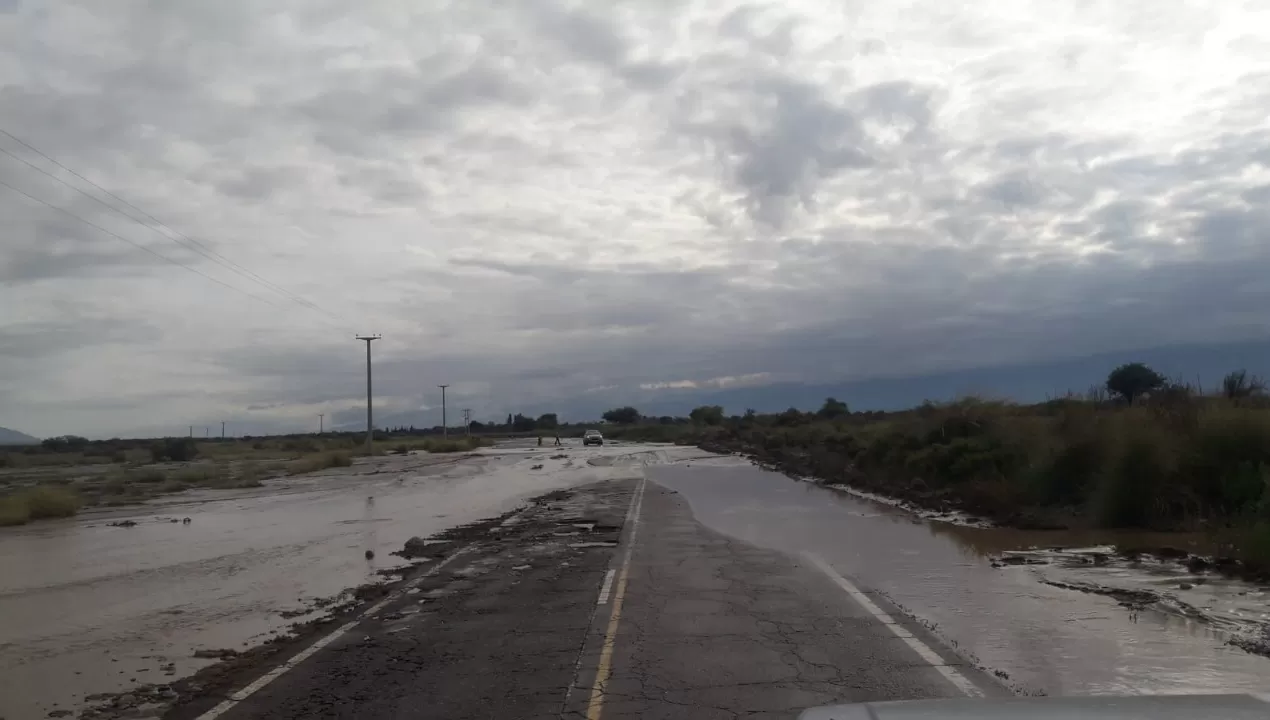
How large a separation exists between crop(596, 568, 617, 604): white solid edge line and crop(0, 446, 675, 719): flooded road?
4.10 metres

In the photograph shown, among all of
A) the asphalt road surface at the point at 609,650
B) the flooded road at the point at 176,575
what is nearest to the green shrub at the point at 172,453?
the flooded road at the point at 176,575

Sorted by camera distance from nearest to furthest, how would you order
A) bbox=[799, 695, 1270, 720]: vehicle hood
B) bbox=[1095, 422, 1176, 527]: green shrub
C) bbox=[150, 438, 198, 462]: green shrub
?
bbox=[799, 695, 1270, 720]: vehicle hood, bbox=[1095, 422, 1176, 527]: green shrub, bbox=[150, 438, 198, 462]: green shrub

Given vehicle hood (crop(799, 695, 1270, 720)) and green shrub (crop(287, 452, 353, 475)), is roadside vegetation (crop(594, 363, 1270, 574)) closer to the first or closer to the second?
vehicle hood (crop(799, 695, 1270, 720))

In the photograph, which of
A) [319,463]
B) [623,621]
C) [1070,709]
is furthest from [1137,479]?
[319,463]

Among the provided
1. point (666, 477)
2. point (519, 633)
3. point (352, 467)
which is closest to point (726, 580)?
point (519, 633)

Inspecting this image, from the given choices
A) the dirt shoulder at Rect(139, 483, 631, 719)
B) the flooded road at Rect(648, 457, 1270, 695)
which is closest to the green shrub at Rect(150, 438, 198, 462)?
the flooded road at Rect(648, 457, 1270, 695)

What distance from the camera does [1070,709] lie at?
3.47 m

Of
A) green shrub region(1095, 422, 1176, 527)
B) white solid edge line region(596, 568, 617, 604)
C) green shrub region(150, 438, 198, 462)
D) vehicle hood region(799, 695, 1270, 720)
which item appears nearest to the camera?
vehicle hood region(799, 695, 1270, 720)

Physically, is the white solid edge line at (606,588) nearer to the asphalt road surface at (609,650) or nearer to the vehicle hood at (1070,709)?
the asphalt road surface at (609,650)

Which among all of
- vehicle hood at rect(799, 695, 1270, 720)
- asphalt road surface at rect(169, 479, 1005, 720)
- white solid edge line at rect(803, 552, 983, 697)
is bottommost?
white solid edge line at rect(803, 552, 983, 697)

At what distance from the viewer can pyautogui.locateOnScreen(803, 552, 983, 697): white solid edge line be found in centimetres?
851

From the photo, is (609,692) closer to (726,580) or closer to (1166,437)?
(726,580)

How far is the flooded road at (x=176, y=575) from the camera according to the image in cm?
1123

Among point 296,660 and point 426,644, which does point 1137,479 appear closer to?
point 426,644
